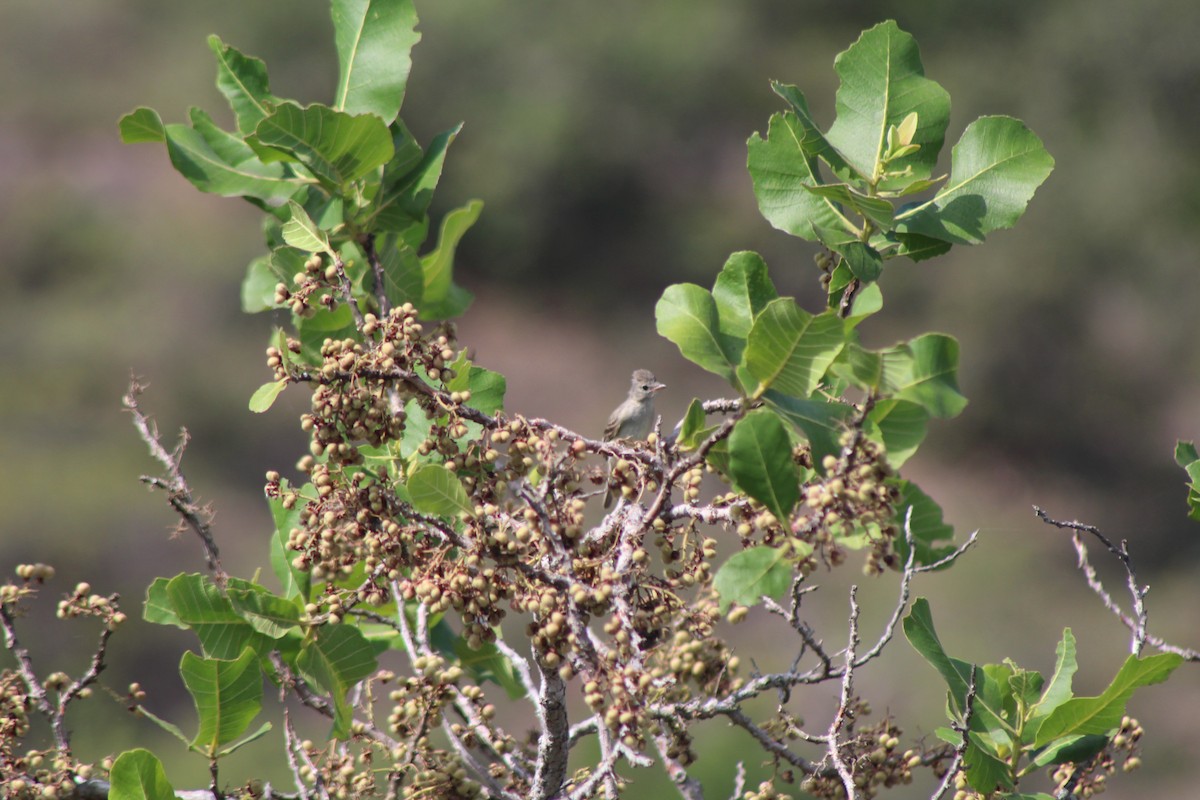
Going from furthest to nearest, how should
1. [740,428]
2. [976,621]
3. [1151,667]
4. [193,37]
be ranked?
1. [193,37]
2. [976,621]
3. [1151,667]
4. [740,428]

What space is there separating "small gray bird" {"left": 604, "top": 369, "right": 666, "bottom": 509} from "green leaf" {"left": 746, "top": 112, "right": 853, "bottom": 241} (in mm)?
2932

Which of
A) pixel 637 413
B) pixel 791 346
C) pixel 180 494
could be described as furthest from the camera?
pixel 637 413

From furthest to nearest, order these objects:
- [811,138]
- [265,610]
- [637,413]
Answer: [637,413] < [265,610] < [811,138]

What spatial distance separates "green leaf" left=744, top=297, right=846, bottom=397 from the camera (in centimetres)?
222

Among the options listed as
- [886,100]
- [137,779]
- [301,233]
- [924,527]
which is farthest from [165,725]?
[886,100]

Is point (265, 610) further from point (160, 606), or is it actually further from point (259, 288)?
point (259, 288)

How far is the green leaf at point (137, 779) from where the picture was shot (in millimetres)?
2662

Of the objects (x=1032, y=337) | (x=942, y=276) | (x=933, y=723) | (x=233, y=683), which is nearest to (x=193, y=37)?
(x=942, y=276)

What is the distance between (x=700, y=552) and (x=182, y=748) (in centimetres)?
1602

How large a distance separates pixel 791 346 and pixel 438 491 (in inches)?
30.4

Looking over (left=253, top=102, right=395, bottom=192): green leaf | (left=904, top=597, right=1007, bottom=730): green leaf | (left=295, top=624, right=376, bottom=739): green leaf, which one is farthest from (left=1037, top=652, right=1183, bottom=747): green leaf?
(left=253, top=102, right=395, bottom=192): green leaf

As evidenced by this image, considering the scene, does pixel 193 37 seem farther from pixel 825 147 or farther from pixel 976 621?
pixel 825 147

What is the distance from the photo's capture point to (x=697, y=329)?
2.49 m

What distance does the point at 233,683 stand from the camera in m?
2.79
